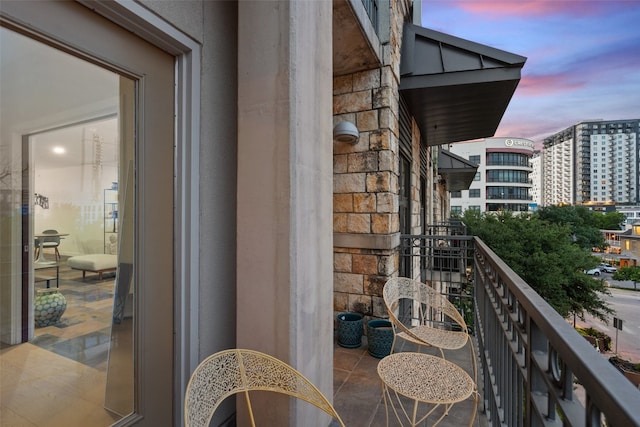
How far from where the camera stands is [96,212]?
4.34ft

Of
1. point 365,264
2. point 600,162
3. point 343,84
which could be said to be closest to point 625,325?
point 365,264

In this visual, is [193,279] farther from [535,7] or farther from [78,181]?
[535,7]

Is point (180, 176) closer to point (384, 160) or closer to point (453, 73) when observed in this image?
point (384, 160)

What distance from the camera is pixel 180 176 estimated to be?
146 centimetres

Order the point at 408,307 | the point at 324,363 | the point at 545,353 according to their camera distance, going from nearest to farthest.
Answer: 1. the point at 545,353
2. the point at 324,363
3. the point at 408,307

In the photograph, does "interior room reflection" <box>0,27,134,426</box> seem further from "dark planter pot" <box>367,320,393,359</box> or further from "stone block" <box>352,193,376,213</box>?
"stone block" <box>352,193,376,213</box>

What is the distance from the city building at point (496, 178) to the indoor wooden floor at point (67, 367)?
47602 millimetres

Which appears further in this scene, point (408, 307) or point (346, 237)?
point (408, 307)

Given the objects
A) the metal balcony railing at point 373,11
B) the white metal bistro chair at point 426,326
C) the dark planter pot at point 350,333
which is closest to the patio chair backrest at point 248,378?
the white metal bistro chair at point 426,326

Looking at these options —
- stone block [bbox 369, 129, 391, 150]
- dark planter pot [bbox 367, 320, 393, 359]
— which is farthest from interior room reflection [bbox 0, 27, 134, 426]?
stone block [bbox 369, 129, 391, 150]

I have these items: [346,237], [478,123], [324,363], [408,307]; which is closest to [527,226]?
[478,123]

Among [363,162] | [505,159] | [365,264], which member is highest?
[505,159]

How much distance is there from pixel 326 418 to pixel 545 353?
1367mm

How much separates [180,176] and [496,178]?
51.0m
